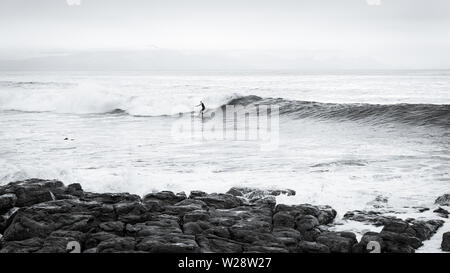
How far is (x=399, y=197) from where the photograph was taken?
27.0 ft

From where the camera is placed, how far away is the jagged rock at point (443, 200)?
762 centimetres

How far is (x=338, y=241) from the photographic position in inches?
220

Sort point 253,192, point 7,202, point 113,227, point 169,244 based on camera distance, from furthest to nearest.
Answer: point 253,192, point 7,202, point 113,227, point 169,244

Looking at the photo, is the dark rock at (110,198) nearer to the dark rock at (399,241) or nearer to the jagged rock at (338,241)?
the jagged rock at (338,241)

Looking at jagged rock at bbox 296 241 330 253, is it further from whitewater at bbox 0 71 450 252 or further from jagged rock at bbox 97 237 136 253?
jagged rock at bbox 97 237 136 253

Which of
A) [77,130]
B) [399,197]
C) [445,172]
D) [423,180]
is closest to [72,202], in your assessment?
[399,197]

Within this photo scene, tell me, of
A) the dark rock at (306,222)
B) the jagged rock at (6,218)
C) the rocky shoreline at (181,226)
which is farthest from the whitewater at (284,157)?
the jagged rock at (6,218)

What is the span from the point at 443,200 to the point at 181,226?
4485 mm

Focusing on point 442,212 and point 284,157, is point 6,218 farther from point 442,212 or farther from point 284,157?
point 284,157

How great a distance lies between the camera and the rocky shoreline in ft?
17.7

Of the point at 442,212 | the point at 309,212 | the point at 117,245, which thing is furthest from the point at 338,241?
the point at 117,245

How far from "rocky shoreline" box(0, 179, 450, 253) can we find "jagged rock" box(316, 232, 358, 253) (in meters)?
0.01
